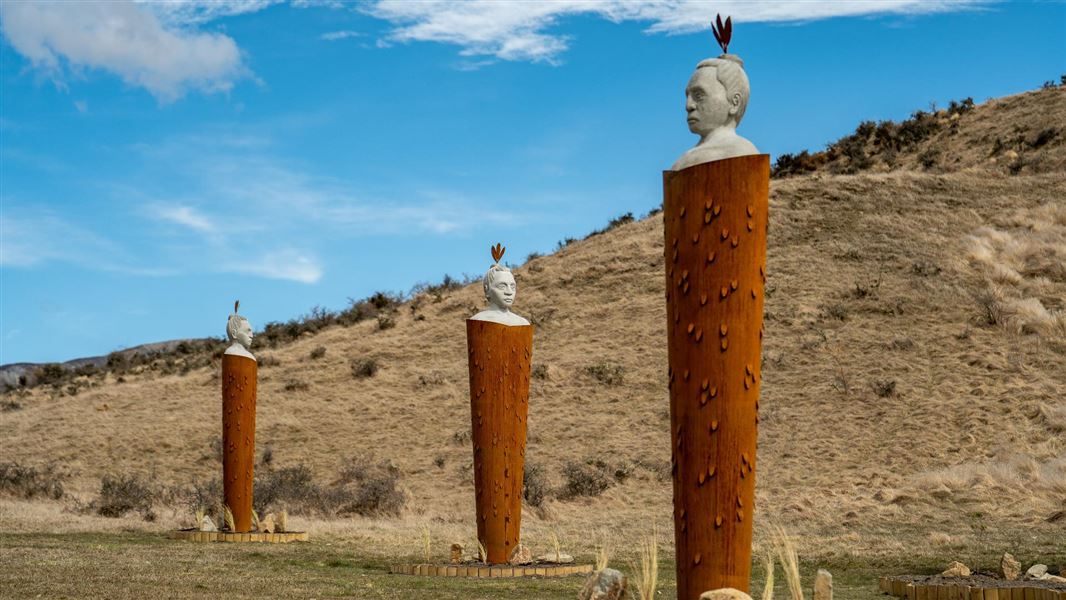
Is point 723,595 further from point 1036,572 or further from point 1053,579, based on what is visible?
point 1036,572

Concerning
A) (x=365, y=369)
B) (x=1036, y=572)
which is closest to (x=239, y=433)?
(x=1036, y=572)

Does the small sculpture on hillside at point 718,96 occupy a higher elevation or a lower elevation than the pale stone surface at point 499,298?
higher

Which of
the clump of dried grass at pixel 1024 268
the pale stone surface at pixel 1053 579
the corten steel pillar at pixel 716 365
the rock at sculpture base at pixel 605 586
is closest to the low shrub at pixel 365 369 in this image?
the clump of dried grass at pixel 1024 268

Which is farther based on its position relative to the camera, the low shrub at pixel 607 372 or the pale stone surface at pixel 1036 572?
the low shrub at pixel 607 372

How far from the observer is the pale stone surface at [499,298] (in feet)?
39.2

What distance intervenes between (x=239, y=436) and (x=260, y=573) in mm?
5023

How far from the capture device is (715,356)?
632 centimetres

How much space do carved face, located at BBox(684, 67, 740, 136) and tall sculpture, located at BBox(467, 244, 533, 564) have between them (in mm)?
5123

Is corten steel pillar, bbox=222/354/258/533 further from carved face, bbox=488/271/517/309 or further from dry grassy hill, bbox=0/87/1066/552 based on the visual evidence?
carved face, bbox=488/271/517/309

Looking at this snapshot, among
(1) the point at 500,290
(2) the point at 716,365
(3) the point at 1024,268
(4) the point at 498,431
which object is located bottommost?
(4) the point at 498,431

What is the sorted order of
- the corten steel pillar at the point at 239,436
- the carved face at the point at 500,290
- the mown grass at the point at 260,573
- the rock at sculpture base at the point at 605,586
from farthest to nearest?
the corten steel pillar at the point at 239,436 → the carved face at the point at 500,290 → the mown grass at the point at 260,573 → the rock at sculpture base at the point at 605,586

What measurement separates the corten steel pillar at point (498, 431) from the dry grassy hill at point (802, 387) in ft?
17.4

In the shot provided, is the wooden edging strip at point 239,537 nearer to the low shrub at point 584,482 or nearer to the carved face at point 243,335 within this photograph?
the carved face at point 243,335

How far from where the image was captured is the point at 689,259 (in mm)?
6457
